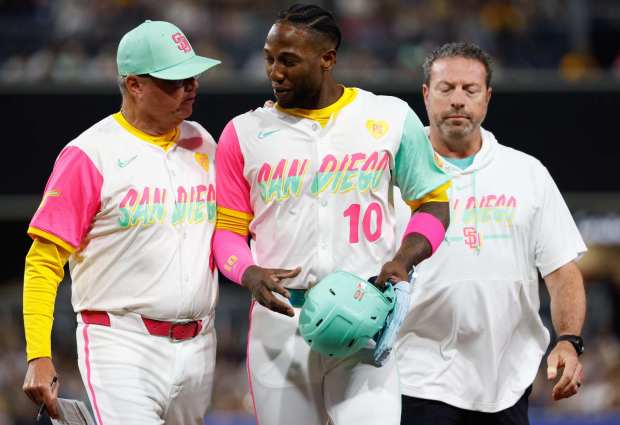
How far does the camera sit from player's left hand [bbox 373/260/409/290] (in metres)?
4.01

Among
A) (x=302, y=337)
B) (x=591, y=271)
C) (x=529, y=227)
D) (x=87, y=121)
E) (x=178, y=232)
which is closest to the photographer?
(x=302, y=337)

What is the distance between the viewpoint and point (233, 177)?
434 cm

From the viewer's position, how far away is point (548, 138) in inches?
418

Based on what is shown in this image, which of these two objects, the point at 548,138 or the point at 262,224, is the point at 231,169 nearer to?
the point at 262,224

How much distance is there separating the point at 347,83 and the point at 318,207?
20.4 ft

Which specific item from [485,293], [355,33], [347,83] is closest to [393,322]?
[485,293]

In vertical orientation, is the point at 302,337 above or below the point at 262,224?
below

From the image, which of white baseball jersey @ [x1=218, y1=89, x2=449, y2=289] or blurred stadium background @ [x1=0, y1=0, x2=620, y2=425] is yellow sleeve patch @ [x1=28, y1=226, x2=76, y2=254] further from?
blurred stadium background @ [x1=0, y1=0, x2=620, y2=425]

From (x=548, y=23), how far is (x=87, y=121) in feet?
15.5

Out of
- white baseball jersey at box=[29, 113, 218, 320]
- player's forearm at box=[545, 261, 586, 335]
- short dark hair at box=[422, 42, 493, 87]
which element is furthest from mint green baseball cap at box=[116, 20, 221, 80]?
player's forearm at box=[545, 261, 586, 335]

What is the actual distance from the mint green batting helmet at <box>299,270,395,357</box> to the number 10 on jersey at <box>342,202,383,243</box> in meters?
0.22

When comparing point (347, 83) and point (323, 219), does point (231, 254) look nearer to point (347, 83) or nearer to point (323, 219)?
point (323, 219)

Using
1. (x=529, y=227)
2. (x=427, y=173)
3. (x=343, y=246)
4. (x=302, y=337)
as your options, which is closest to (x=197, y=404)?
(x=302, y=337)

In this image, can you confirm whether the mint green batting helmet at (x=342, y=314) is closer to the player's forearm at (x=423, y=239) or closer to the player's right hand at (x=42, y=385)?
the player's forearm at (x=423, y=239)
